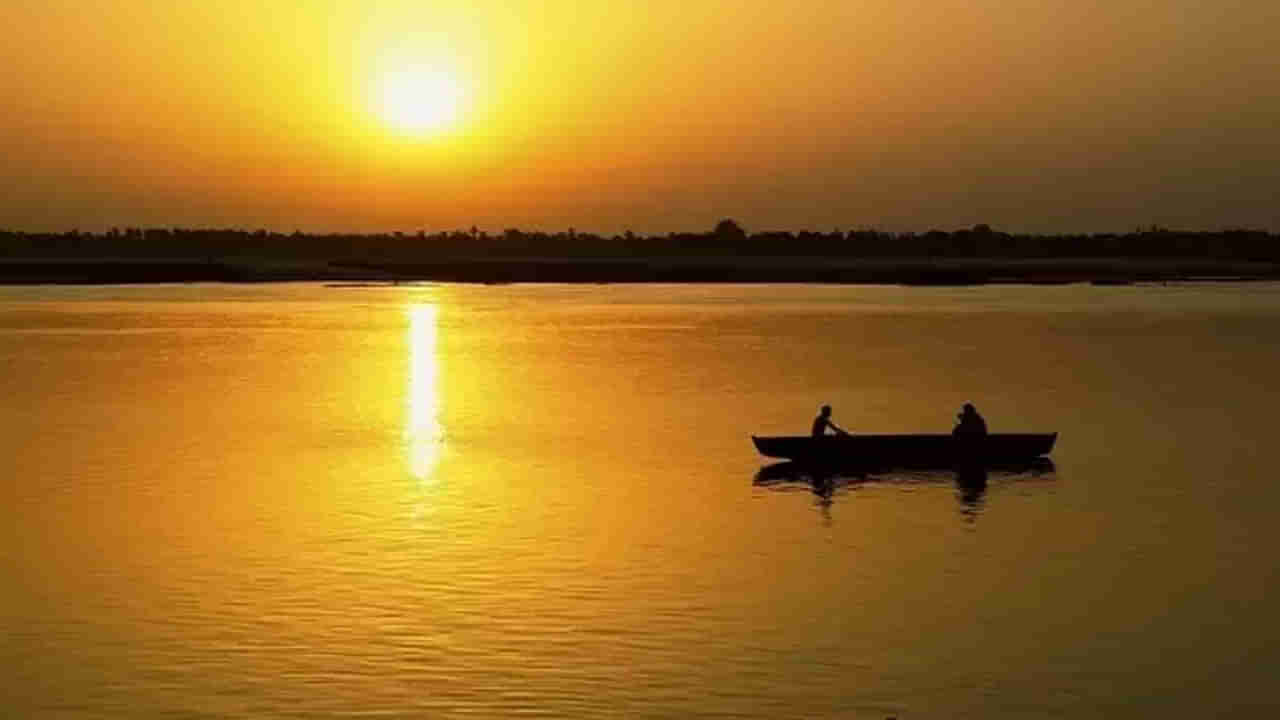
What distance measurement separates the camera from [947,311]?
125562 mm

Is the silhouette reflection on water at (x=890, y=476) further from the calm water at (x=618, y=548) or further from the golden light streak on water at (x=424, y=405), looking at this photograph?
the golden light streak on water at (x=424, y=405)

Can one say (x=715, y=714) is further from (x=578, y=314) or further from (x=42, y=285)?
(x=42, y=285)

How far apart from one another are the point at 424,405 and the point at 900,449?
72.5 feet

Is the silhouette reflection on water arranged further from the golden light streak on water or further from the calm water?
the golden light streak on water

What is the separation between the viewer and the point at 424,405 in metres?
59.3

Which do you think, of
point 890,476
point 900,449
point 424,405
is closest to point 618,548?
Answer: point 890,476

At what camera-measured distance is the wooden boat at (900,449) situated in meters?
39.7

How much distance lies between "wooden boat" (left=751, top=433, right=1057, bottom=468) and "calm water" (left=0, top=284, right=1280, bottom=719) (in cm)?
94

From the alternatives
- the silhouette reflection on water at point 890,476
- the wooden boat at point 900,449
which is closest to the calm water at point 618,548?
the silhouette reflection on water at point 890,476

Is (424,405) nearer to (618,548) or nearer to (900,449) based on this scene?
(900,449)

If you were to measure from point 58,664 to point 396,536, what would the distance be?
9.55 meters

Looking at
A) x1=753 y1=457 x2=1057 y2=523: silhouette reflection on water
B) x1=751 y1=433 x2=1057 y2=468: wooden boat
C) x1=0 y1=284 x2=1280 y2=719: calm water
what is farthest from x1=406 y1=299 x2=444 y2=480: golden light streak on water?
x1=751 y1=433 x2=1057 y2=468: wooden boat

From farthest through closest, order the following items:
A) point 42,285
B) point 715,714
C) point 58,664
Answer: point 42,285, point 58,664, point 715,714

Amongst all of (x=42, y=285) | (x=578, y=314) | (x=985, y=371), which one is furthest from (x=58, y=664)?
(x=42, y=285)
